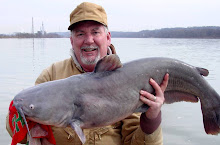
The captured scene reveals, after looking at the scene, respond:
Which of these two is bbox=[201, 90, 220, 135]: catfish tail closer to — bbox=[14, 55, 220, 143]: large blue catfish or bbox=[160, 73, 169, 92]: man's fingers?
bbox=[14, 55, 220, 143]: large blue catfish

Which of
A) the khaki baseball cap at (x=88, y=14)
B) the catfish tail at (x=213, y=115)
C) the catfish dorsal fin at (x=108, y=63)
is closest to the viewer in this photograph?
the catfish dorsal fin at (x=108, y=63)

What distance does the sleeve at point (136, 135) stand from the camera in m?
2.97

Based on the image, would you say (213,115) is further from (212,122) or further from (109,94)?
(109,94)

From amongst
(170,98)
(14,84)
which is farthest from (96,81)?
(14,84)

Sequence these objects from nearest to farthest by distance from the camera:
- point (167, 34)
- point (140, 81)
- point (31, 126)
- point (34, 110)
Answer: point (34, 110)
point (31, 126)
point (140, 81)
point (167, 34)

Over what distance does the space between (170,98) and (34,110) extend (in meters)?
1.53

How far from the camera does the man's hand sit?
258 cm

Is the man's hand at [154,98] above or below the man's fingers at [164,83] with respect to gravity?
below

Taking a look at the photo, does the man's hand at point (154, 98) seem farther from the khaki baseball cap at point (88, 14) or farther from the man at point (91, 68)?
the khaki baseball cap at point (88, 14)

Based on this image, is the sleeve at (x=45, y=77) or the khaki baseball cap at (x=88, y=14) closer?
the khaki baseball cap at (x=88, y=14)

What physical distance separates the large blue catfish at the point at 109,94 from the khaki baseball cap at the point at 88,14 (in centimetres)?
81

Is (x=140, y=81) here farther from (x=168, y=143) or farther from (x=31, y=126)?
(x=168, y=143)

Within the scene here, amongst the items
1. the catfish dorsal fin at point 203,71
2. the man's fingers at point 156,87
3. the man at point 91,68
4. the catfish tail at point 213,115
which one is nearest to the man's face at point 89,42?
the man at point 91,68

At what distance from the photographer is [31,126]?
A: 234 centimetres
